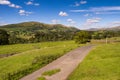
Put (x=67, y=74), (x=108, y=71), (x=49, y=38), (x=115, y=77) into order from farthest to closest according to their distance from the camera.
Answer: (x=49, y=38) < (x=108, y=71) < (x=67, y=74) < (x=115, y=77)

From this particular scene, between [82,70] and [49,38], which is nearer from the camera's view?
[82,70]

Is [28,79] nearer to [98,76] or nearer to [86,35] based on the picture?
[98,76]

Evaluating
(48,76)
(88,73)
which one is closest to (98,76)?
(88,73)

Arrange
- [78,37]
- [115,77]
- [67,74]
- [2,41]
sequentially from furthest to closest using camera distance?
[2,41] < [78,37] < [67,74] < [115,77]

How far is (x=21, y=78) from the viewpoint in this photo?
21.6 m

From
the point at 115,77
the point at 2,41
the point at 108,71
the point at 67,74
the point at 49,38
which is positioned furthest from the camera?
the point at 49,38

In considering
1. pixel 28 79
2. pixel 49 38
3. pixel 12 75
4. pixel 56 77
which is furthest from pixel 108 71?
pixel 49 38

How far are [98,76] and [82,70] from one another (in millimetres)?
3439

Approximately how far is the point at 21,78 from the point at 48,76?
315 centimetres

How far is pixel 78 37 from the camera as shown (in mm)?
95188

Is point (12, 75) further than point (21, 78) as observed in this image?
Yes

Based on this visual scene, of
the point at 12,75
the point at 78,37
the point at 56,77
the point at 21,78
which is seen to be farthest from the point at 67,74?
the point at 78,37

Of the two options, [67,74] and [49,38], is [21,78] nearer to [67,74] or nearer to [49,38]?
[67,74]

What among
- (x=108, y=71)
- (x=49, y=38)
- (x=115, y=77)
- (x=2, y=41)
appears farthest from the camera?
(x=49, y=38)
